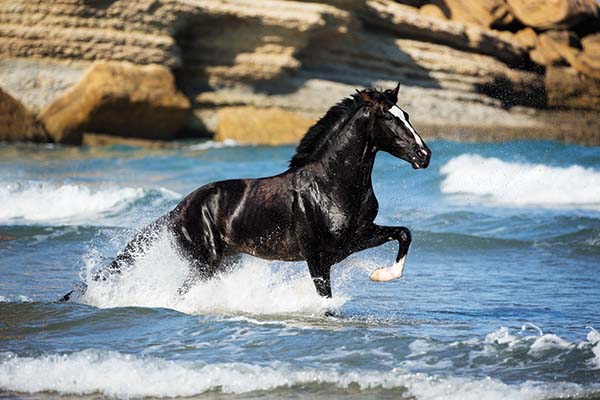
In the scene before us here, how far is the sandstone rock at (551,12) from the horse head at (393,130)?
29517 mm

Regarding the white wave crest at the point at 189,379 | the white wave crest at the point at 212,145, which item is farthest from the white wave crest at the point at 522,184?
the white wave crest at the point at 189,379

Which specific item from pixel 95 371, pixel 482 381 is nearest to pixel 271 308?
pixel 95 371

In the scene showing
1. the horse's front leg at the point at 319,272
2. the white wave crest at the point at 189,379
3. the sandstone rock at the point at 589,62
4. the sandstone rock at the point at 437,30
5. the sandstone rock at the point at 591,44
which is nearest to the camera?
the white wave crest at the point at 189,379

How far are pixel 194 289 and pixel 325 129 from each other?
1615 millimetres

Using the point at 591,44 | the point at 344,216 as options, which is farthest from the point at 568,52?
the point at 344,216

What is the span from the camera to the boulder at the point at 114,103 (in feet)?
87.0

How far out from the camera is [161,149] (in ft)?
88.7

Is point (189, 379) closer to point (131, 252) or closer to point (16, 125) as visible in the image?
point (131, 252)

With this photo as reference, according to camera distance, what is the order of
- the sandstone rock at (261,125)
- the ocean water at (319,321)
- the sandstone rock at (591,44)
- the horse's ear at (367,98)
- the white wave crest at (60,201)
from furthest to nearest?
the sandstone rock at (591,44), the sandstone rock at (261,125), the white wave crest at (60,201), the horse's ear at (367,98), the ocean water at (319,321)

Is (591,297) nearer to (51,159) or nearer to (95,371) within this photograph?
(95,371)

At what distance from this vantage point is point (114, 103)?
26734mm

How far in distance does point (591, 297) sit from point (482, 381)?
3301 mm

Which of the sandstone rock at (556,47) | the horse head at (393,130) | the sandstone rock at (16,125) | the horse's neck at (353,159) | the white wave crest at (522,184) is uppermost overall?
the horse head at (393,130)

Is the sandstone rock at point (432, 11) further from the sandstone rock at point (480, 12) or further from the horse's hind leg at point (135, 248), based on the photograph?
the horse's hind leg at point (135, 248)
